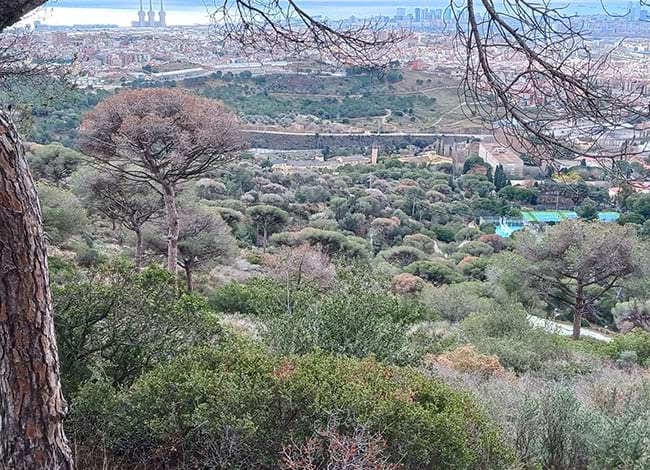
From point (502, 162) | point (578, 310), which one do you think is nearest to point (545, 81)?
point (578, 310)

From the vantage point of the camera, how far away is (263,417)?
2.46 meters

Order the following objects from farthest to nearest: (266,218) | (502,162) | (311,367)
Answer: (502,162), (266,218), (311,367)

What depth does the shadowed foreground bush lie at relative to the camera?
240 centimetres

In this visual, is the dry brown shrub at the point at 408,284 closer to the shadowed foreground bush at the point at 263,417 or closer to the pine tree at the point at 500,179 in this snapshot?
the shadowed foreground bush at the point at 263,417

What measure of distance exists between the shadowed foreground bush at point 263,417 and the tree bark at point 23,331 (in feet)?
2.68

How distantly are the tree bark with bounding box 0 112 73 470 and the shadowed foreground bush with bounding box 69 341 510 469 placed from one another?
0.82 metres

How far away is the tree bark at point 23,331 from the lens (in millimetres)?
1494

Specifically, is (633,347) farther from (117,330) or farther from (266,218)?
(266,218)

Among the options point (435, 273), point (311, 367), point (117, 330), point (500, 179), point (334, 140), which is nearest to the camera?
point (311, 367)

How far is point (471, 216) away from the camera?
2139cm

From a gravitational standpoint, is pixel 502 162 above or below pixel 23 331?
below

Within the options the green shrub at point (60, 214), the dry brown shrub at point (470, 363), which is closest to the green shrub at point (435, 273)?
the green shrub at point (60, 214)

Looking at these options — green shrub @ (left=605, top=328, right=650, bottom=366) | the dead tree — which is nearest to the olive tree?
green shrub @ (left=605, top=328, right=650, bottom=366)

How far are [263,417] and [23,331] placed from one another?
1156 mm
